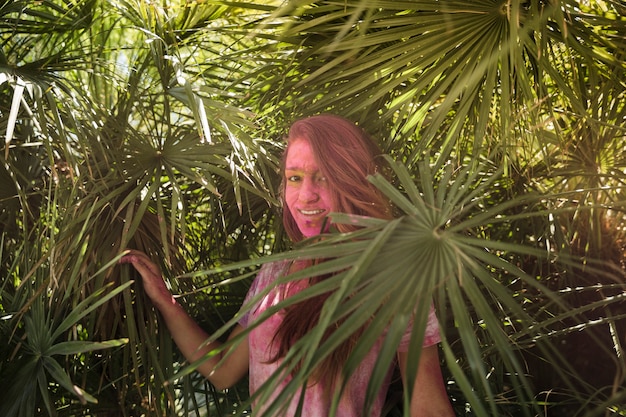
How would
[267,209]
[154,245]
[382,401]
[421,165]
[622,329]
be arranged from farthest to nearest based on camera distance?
[267,209] < [622,329] < [154,245] < [382,401] < [421,165]

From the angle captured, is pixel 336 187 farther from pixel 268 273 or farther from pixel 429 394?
pixel 429 394

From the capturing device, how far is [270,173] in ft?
6.00

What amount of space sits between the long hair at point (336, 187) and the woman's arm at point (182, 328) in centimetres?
17

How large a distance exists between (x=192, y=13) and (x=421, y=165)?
0.89m

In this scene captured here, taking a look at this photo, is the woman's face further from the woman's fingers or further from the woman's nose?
the woman's fingers

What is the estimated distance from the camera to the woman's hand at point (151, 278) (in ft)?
4.97

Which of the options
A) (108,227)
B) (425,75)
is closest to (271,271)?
(108,227)

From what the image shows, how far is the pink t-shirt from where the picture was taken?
55.1 inches

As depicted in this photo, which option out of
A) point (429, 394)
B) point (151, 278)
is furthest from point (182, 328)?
point (429, 394)

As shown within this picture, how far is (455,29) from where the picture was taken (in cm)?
147

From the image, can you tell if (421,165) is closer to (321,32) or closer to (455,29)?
(455,29)

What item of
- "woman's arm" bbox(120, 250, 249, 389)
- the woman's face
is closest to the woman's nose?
the woman's face

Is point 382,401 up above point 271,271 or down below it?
below

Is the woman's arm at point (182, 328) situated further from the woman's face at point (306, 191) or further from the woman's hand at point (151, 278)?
the woman's face at point (306, 191)
